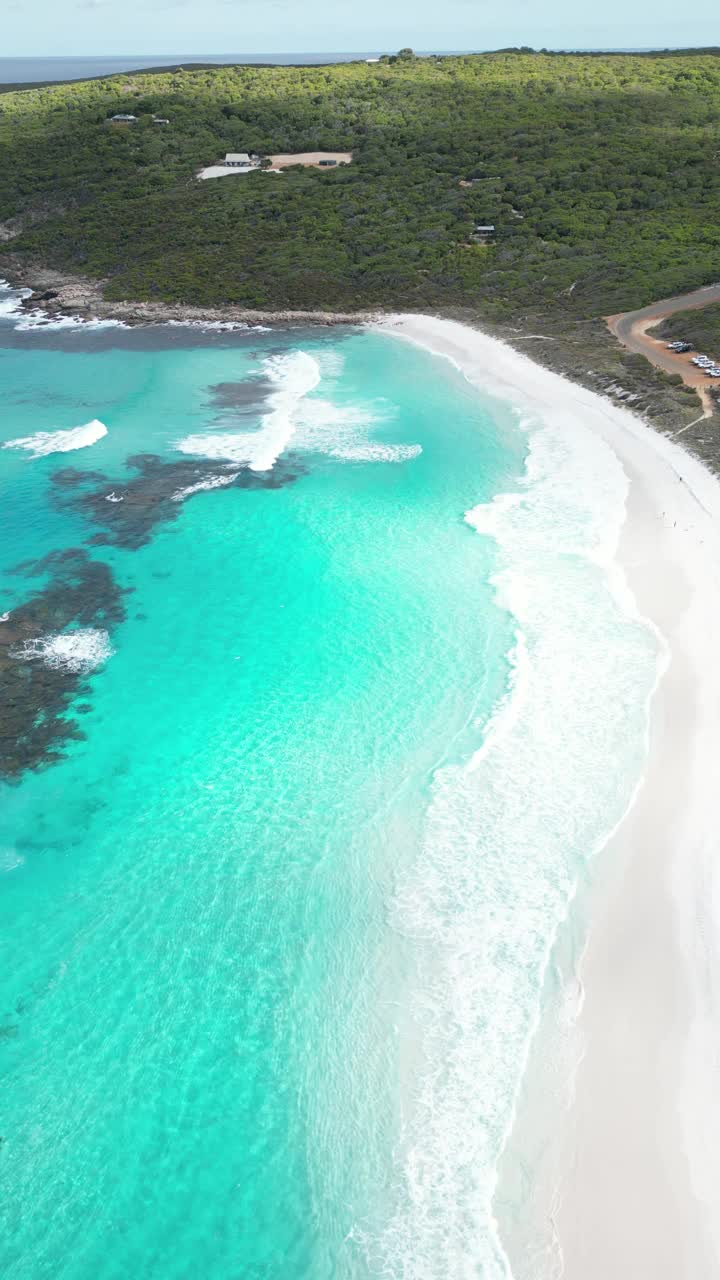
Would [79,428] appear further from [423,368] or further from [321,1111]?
[321,1111]

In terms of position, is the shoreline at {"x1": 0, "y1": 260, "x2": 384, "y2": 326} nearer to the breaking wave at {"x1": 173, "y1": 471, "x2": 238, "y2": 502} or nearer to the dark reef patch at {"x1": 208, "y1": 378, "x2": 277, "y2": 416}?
the dark reef patch at {"x1": 208, "y1": 378, "x2": 277, "y2": 416}

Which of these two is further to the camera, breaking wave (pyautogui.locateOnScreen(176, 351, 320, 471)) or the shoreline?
the shoreline

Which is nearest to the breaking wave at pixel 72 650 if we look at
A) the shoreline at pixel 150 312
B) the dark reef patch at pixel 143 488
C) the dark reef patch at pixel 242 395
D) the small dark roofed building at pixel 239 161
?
the dark reef patch at pixel 143 488

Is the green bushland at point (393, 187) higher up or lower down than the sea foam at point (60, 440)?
higher up

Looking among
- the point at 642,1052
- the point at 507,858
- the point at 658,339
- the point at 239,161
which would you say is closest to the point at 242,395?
the point at 658,339

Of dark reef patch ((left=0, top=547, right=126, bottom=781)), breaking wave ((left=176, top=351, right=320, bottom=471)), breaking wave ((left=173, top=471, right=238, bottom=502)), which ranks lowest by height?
dark reef patch ((left=0, top=547, right=126, bottom=781))

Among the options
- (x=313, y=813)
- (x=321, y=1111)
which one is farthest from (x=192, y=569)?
(x=321, y=1111)

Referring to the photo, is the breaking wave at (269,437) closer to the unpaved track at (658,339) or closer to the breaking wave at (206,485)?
the breaking wave at (206,485)

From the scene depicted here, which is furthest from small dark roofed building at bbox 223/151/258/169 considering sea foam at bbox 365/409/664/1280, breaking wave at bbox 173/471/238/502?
sea foam at bbox 365/409/664/1280
